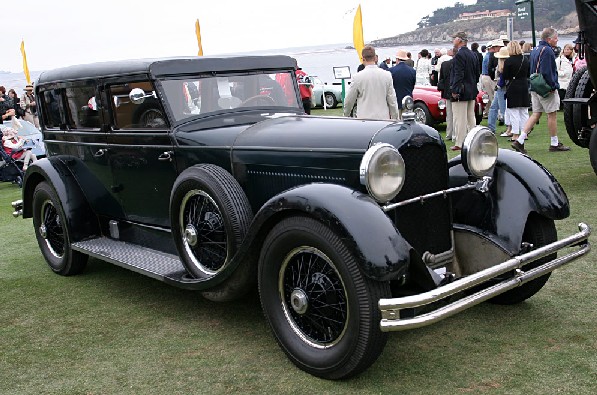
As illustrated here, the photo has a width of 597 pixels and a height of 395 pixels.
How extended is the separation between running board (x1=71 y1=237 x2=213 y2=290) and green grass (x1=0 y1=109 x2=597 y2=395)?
12.8 inches

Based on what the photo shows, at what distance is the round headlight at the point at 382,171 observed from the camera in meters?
3.15

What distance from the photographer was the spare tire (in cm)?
744

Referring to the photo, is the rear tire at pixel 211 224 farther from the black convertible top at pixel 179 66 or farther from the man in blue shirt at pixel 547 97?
the man in blue shirt at pixel 547 97

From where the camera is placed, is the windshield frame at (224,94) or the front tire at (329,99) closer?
the windshield frame at (224,94)

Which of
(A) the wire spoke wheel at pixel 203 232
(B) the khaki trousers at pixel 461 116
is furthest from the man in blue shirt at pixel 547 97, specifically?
(A) the wire spoke wheel at pixel 203 232

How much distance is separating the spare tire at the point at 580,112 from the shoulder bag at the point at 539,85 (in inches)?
53.1

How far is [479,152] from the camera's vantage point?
3729 mm

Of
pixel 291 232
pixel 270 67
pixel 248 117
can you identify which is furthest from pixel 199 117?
pixel 291 232

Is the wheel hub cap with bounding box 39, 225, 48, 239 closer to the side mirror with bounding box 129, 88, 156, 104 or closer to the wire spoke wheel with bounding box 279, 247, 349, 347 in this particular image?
the side mirror with bounding box 129, 88, 156, 104

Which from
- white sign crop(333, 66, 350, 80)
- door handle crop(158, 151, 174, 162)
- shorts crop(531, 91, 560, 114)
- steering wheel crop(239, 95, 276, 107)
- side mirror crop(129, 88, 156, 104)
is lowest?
shorts crop(531, 91, 560, 114)

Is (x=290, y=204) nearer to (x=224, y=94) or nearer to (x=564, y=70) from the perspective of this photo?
(x=224, y=94)

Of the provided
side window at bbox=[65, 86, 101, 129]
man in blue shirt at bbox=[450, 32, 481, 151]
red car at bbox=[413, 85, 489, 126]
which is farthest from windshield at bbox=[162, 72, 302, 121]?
red car at bbox=[413, 85, 489, 126]

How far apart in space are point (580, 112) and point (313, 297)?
18.4 feet

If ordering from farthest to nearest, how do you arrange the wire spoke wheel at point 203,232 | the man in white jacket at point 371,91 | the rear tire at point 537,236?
the man in white jacket at point 371,91 < the wire spoke wheel at point 203,232 < the rear tire at point 537,236
